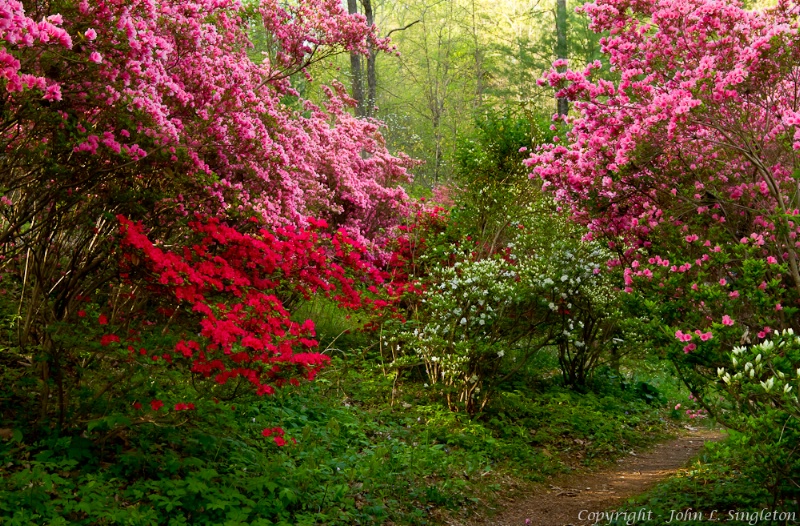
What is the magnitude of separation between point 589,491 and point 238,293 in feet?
12.9

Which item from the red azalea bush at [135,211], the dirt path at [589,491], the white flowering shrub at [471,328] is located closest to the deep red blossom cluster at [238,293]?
the red azalea bush at [135,211]

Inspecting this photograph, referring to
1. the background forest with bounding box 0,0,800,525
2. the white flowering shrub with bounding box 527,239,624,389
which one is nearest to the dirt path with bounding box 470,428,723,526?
the background forest with bounding box 0,0,800,525

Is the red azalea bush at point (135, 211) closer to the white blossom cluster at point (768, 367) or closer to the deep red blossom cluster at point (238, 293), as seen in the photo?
the deep red blossom cluster at point (238, 293)

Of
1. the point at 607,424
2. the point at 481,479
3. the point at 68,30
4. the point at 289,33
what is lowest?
the point at 607,424

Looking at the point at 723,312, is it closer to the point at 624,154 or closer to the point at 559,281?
the point at 624,154

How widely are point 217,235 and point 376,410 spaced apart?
298cm

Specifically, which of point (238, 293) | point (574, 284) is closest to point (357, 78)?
point (574, 284)

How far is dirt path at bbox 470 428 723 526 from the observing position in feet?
18.3

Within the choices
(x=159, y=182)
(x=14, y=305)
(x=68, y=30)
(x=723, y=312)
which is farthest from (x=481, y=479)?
(x=68, y=30)

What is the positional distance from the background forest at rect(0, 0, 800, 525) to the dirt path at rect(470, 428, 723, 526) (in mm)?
210

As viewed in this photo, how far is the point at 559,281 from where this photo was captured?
298 inches

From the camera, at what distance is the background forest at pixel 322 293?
4.05 m

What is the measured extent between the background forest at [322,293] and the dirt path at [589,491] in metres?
0.21

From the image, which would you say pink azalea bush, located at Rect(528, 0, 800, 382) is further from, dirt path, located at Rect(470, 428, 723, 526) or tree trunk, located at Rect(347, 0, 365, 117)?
tree trunk, located at Rect(347, 0, 365, 117)
